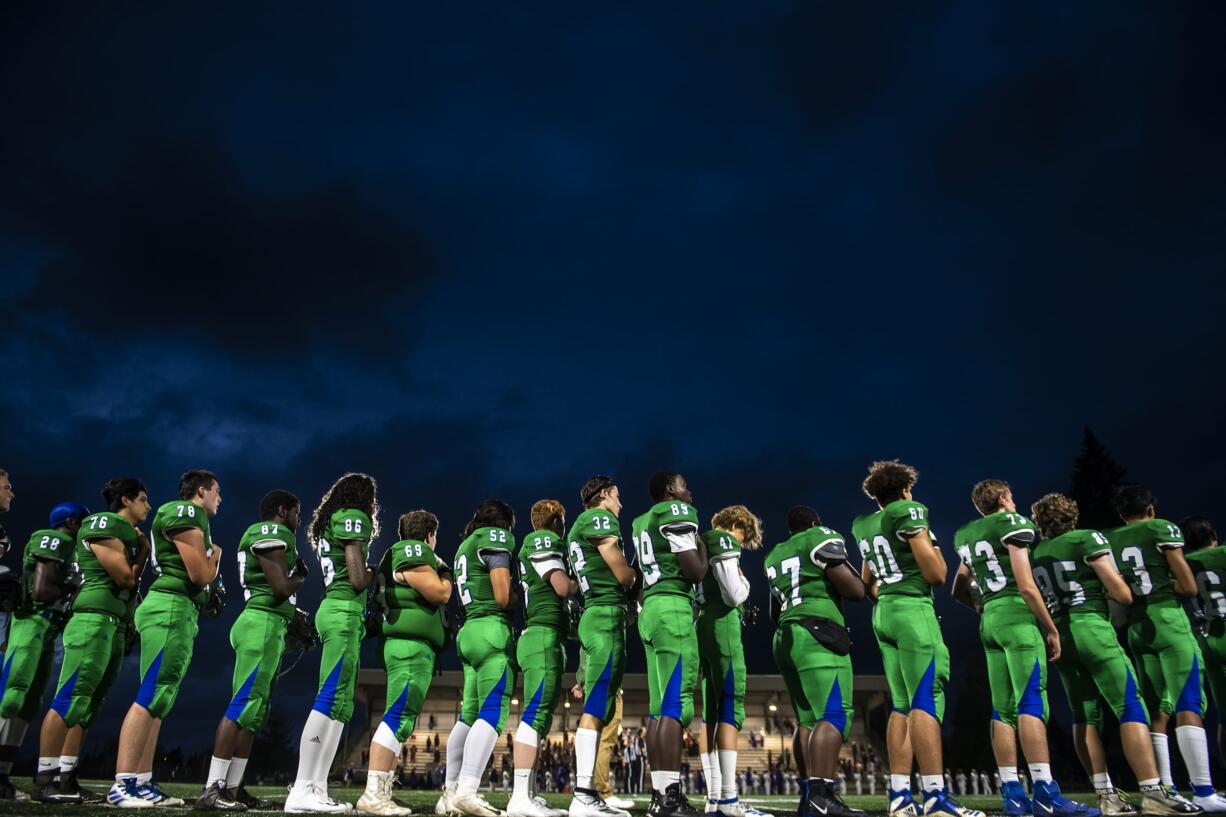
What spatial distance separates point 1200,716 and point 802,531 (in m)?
4.67

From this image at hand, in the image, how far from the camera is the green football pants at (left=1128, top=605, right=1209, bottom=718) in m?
8.54

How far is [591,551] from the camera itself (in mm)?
7793

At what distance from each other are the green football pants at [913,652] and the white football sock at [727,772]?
184 centimetres

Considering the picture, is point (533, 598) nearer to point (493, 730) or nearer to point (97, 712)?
point (493, 730)

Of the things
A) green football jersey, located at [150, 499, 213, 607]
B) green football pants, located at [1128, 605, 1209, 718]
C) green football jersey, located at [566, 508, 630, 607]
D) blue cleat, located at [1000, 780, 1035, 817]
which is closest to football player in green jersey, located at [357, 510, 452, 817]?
green football jersey, located at [566, 508, 630, 607]

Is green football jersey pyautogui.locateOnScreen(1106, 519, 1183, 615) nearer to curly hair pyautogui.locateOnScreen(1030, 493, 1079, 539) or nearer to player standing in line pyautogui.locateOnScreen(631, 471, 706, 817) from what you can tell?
curly hair pyautogui.locateOnScreen(1030, 493, 1079, 539)

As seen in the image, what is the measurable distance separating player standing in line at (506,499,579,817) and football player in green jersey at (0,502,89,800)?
5.11 meters

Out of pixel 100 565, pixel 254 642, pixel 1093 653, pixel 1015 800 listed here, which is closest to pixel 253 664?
pixel 254 642

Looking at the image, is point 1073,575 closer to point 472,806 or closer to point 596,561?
point 596,561

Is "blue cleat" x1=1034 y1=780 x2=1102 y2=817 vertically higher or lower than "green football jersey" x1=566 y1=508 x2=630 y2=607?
lower

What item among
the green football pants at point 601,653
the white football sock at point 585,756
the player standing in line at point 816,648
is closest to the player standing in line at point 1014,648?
the player standing in line at point 816,648

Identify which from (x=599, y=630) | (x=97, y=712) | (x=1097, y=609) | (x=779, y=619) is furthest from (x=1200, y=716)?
(x=97, y=712)

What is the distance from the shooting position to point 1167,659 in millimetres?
8680

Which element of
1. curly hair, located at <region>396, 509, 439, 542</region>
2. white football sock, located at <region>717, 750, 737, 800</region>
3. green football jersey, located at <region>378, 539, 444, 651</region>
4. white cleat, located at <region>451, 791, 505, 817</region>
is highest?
curly hair, located at <region>396, 509, 439, 542</region>
